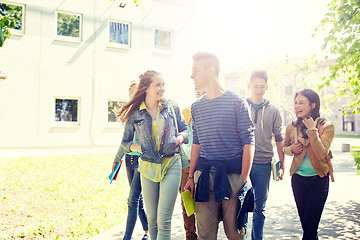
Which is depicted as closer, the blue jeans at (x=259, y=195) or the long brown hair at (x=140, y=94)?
the long brown hair at (x=140, y=94)

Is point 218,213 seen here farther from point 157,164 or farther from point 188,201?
point 157,164

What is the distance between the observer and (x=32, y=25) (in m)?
16.7

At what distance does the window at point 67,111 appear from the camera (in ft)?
56.2

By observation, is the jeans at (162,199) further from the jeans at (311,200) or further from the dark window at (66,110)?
the dark window at (66,110)

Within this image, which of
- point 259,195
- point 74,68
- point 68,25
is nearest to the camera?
point 259,195

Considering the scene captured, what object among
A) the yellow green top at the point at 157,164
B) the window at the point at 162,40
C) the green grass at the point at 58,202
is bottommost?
the green grass at the point at 58,202

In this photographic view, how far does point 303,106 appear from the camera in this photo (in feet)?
12.9

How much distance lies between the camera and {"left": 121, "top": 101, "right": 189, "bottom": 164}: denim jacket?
3.70 metres

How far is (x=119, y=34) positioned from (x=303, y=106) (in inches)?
647

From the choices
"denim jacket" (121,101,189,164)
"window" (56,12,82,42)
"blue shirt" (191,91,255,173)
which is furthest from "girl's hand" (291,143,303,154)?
"window" (56,12,82,42)

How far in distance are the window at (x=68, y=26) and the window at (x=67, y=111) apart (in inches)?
126

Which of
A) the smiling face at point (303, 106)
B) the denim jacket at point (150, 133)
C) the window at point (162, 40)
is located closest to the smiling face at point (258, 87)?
the smiling face at point (303, 106)

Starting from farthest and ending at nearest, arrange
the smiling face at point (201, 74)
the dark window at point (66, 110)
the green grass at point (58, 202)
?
1. the dark window at point (66, 110)
2. the green grass at point (58, 202)
3. the smiling face at point (201, 74)

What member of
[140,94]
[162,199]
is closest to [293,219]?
[162,199]
